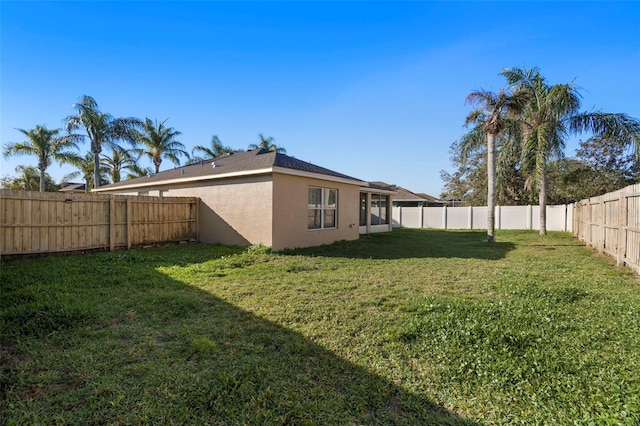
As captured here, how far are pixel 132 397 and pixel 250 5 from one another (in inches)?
341

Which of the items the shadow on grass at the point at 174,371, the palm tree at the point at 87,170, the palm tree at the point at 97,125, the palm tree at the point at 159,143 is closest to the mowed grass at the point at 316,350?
the shadow on grass at the point at 174,371

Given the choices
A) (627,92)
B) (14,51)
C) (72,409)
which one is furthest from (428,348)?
(627,92)

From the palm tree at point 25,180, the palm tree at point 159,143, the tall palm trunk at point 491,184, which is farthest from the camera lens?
the palm tree at point 25,180

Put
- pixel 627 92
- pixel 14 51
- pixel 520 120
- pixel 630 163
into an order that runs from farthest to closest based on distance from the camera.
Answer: pixel 630 163
pixel 520 120
pixel 627 92
pixel 14 51

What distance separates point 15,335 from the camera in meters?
3.34

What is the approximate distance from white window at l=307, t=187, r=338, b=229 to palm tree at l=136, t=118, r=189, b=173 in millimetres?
18910

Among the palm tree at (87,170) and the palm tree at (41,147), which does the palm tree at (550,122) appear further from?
the palm tree at (41,147)

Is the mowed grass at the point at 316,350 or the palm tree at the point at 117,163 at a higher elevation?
the palm tree at the point at 117,163

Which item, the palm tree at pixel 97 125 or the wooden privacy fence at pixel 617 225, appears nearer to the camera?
the wooden privacy fence at pixel 617 225

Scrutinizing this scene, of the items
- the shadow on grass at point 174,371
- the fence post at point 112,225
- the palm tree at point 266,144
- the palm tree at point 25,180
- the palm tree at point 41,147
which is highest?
the palm tree at point 266,144

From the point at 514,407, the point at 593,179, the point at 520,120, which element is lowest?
the point at 514,407

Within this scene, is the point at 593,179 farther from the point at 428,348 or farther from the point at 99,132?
the point at 99,132

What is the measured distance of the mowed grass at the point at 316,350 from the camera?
7.45 feet

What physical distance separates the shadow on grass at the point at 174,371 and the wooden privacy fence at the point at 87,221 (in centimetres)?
373
